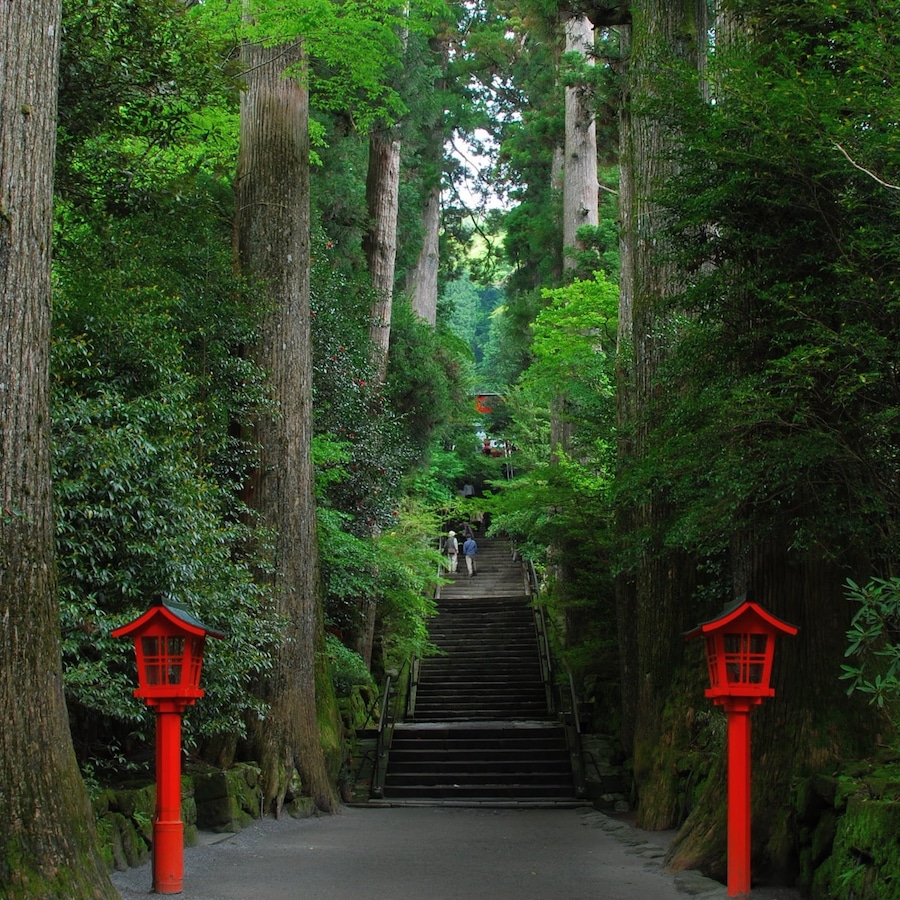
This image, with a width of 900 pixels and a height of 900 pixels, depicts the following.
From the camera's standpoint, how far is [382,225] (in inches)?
878

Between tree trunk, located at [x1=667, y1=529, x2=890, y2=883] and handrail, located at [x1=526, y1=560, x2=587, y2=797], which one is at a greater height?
tree trunk, located at [x1=667, y1=529, x2=890, y2=883]

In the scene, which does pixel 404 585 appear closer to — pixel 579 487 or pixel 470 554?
pixel 579 487

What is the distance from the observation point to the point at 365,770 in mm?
18125

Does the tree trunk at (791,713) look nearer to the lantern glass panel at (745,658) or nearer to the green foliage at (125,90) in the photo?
the lantern glass panel at (745,658)

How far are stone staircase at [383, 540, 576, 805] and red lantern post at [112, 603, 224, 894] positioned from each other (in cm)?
879

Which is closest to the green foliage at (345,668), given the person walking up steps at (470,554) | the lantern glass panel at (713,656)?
the lantern glass panel at (713,656)

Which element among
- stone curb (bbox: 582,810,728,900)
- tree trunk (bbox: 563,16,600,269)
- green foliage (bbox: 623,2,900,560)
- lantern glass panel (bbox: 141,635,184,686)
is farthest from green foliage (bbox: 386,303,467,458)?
lantern glass panel (bbox: 141,635,184,686)

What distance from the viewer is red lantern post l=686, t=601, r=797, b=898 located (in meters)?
7.07

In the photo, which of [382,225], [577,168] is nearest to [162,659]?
[382,225]

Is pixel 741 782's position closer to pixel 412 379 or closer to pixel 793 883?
pixel 793 883

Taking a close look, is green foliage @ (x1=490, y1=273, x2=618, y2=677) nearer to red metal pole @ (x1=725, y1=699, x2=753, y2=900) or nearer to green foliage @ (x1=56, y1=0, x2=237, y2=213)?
green foliage @ (x1=56, y1=0, x2=237, y2=213)

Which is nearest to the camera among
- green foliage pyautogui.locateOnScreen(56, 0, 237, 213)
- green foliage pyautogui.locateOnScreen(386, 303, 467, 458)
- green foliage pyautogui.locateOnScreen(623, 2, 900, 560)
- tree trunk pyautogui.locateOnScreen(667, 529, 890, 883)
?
green foliage pyautogui.locateOnScreen(623, 2, 900, 560)

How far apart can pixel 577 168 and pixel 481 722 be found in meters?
11.3

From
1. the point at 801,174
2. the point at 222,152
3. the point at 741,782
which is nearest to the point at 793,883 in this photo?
the point at 741,782
